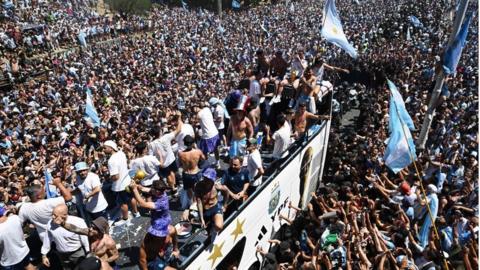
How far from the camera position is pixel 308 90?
29.0ft

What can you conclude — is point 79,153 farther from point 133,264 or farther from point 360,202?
point 360,202

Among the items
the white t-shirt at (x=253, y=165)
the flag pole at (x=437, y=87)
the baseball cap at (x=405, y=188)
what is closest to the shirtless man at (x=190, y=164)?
the white t-shirt at (x=253, y=165)

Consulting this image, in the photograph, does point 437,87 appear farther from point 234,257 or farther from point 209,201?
point 209,201

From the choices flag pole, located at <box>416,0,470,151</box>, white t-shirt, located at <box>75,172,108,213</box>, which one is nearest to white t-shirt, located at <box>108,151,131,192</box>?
white t-shirt, located at <box>75,172,108,213</box>

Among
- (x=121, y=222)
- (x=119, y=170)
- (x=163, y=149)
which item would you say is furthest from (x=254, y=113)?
(x=121, y=222)

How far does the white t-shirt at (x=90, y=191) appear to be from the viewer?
561cm

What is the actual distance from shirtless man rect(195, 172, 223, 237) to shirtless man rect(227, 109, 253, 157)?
7.02ft

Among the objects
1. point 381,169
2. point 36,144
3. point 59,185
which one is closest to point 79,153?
point 36,144

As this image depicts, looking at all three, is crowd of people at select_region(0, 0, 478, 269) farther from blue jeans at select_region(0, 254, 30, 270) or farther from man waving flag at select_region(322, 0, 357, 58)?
man waving flag at select_region(322, 0, 357, 58)

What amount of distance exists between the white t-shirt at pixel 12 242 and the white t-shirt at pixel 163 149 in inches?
93.4

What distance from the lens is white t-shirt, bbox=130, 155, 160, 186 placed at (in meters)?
6.40

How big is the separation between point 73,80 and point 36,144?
26.7 feet

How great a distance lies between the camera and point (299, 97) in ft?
29.8

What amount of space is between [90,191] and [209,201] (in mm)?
1659
